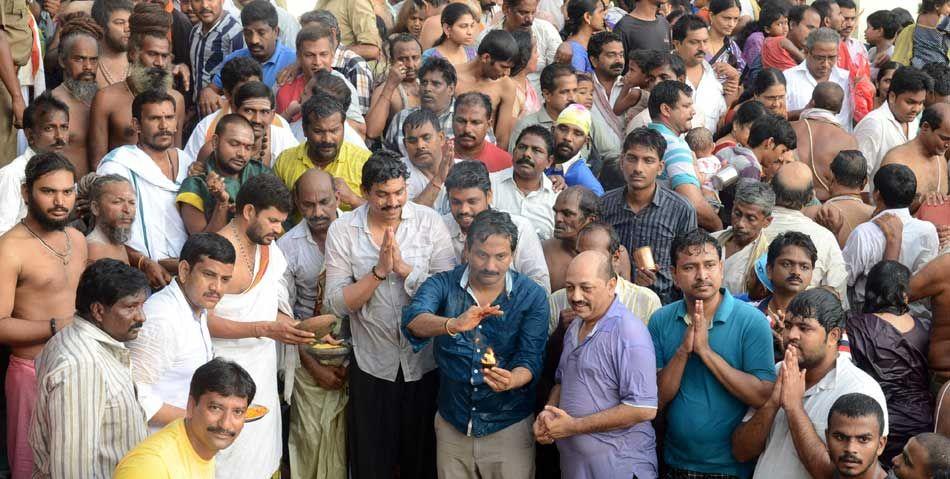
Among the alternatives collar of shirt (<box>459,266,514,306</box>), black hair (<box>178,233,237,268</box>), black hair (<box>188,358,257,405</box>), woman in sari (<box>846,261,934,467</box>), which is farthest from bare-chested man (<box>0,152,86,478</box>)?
woman in sari (<box>846,261,934,467</box>)

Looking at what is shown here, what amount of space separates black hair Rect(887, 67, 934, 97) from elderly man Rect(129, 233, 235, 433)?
587 cm

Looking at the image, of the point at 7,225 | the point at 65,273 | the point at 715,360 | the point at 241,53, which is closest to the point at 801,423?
the point at 715,360

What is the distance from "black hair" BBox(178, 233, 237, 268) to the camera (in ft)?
19.4

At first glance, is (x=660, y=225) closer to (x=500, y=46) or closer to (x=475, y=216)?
(x=475, y=216)

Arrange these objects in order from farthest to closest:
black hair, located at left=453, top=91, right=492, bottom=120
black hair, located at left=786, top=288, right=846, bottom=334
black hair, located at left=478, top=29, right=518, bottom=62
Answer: black hair, located at left=478, top=29, right=518, bottom=62 → black hair, located at left=453, top=91, right=492, bottom=120 → black hair, located at left=786, top=288, right=846, bottom=334

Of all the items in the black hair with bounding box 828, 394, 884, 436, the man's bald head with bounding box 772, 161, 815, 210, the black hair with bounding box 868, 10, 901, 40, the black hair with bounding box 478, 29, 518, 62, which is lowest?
the black hair with bounding box 828, 394, 884, 436

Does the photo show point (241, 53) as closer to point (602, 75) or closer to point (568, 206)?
point (602, 75)

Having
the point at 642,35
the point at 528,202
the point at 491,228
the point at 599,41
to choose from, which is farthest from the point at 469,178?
the point at 642,35

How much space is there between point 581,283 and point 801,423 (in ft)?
4.05

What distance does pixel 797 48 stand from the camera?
1174 centimetres

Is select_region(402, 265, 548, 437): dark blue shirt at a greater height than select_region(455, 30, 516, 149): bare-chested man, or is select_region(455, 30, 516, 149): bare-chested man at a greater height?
select_region(455, 30, 516, 149): bare-chested man

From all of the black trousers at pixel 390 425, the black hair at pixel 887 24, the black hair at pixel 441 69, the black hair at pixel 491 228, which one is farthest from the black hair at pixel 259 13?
the black hair at pixel 887 24

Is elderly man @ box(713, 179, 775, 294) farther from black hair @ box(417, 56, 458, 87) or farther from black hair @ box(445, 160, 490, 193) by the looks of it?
black hair @ box(417, 56, 458, 87)

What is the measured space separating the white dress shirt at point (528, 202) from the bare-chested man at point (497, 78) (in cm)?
152
